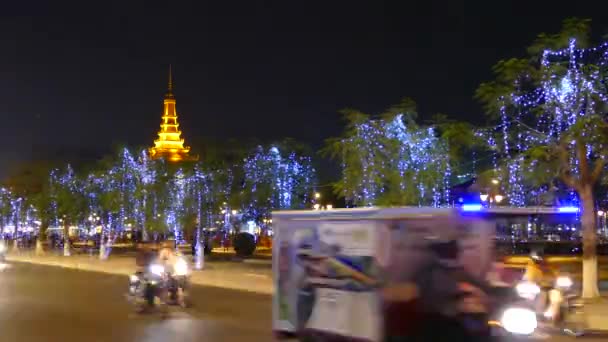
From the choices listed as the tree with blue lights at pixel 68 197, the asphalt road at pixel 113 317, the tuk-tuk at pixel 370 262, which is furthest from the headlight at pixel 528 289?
the tree with blue lights at pixel 68 197

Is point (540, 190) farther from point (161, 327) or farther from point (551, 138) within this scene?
point (161, 327)

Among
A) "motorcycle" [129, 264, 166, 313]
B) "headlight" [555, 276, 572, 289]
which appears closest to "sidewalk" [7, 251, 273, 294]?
"motorcycle" [129, 264, 166, 313]

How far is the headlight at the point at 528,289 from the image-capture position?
15031 millimetres

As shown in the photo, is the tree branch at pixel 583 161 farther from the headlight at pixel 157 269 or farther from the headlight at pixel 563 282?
the headlight at pixel 157 269

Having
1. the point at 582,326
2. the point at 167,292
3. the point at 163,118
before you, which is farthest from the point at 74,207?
the point at 163,118

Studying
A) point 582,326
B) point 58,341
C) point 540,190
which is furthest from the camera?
point 540,190

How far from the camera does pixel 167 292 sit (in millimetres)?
19547

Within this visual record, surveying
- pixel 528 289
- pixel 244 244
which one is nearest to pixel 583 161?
pixel 528 289

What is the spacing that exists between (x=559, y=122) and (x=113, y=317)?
11.6 meters

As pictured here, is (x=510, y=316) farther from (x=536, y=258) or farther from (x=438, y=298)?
(x=536, y=258)

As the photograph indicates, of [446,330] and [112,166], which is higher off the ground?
[112,166]

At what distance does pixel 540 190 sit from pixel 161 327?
12.5 metres

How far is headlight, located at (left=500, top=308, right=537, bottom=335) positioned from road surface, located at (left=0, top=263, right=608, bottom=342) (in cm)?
287

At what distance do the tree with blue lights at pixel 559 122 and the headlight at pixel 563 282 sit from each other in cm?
526
